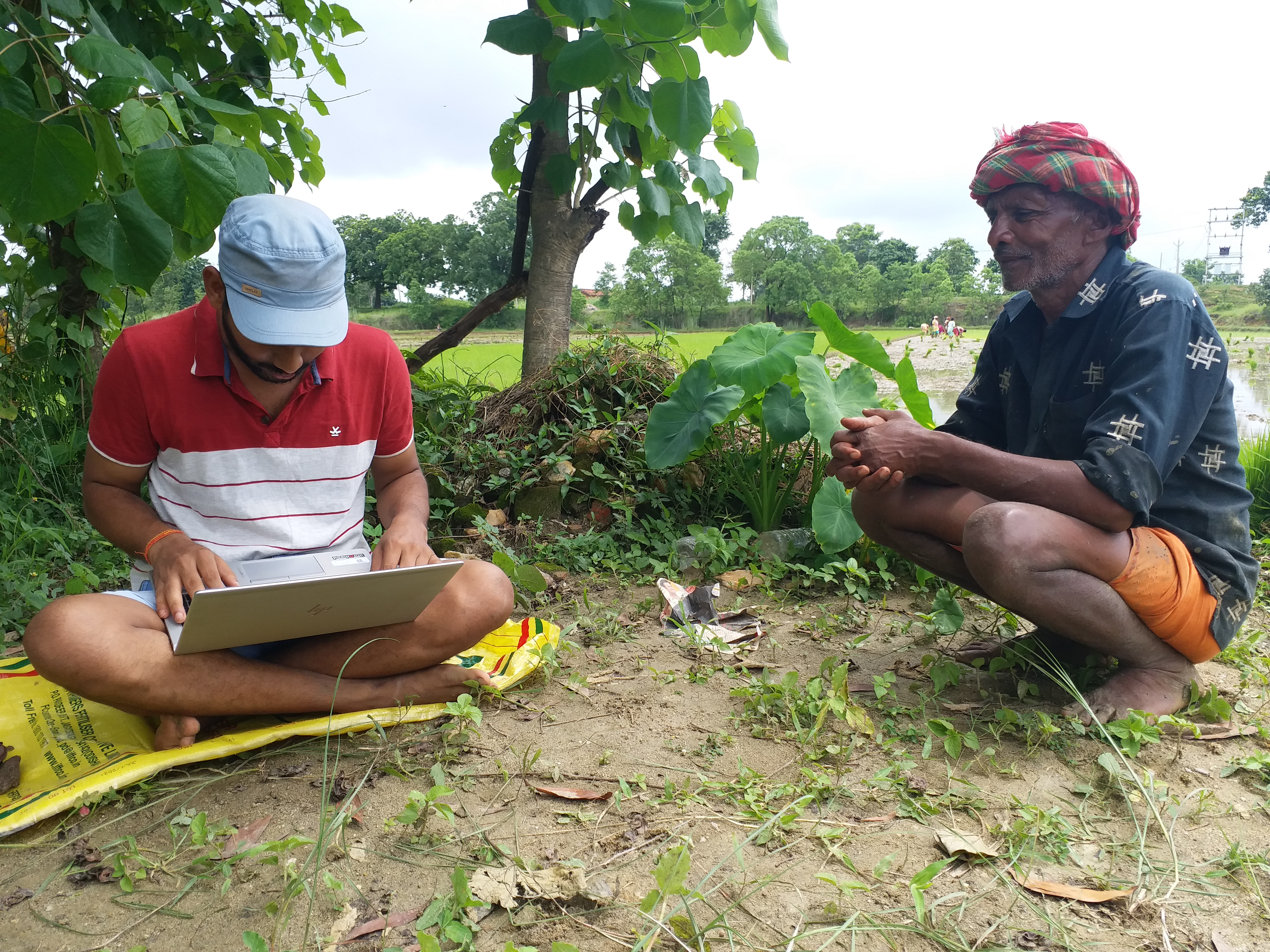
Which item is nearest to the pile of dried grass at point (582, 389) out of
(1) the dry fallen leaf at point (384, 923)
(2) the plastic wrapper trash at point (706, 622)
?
(2) the plastic wrapper trash at point (706, 622)

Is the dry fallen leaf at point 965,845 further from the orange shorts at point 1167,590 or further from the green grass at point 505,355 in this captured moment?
the green grass at point 505,355

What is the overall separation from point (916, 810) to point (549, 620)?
4.54ft

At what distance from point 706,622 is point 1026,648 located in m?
0.93

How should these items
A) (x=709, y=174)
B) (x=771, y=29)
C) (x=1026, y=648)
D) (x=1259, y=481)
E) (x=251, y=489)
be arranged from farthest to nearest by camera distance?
(x=1259, y=481)
(x=709, y=174)
(x=771, y=29)
(x=1026, y=648)
(x=251, y=489)

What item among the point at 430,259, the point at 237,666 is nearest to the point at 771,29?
the point at 237,666

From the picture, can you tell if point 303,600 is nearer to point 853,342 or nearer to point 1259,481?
point 853,342

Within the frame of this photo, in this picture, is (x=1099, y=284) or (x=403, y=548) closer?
(x=403, y=548)

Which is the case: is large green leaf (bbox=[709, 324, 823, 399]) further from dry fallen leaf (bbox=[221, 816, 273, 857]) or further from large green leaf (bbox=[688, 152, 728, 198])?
dry fallen leaf (bbox=[221, 816, 273, 857])

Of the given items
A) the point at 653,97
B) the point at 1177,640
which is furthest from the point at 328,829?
the point at 653,97

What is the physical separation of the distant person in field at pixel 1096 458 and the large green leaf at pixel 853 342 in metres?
0.90

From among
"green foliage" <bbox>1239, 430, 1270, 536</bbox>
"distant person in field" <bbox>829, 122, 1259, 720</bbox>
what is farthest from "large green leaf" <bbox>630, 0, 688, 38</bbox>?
"green foliage" <bbox>1239, 430, 1270, 536</bbox>

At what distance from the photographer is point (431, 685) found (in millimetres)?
2088

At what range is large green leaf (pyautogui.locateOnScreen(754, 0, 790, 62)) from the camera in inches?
96.7

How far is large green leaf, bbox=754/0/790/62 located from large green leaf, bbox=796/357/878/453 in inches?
38.4
